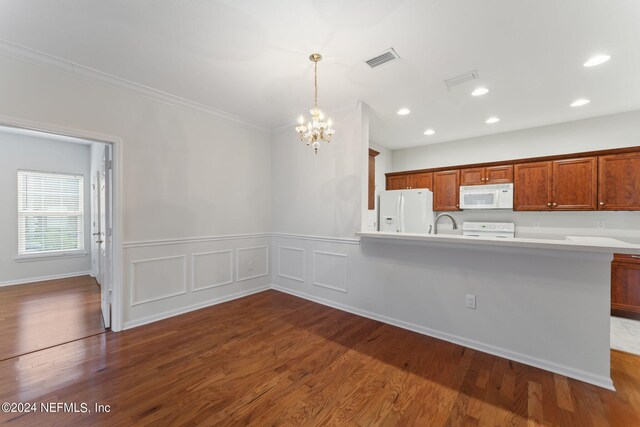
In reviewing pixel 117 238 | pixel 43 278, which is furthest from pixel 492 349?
pixel 43 278

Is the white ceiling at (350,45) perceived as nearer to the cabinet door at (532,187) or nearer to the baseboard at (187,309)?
the cabinet door at (532,187)

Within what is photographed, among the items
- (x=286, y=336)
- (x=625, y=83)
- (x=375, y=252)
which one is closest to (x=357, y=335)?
(x=286, y=336)

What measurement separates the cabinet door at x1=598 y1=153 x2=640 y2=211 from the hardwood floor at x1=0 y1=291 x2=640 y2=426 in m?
2.21

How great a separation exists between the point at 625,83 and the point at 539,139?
1573 millimetres

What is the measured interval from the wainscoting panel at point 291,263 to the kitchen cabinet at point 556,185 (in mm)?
3688

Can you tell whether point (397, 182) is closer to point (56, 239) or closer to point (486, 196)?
point (486, 196)

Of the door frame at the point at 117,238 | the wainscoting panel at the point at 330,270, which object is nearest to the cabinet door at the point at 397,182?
the wainscoting panel at the point at 330,270

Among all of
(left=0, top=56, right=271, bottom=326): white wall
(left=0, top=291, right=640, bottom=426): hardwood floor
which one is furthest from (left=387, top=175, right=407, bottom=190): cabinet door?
(left=0, top=291, right=640, bottom=426): hardwood floor

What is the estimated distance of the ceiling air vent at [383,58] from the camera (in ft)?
7.63

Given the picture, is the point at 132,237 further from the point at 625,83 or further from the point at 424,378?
the point at 625,83

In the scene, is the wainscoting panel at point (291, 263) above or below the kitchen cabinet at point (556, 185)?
below

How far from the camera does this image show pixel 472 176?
15.6 ft

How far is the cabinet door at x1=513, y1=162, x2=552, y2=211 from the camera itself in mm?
4086

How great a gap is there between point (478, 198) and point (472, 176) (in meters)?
0.43
